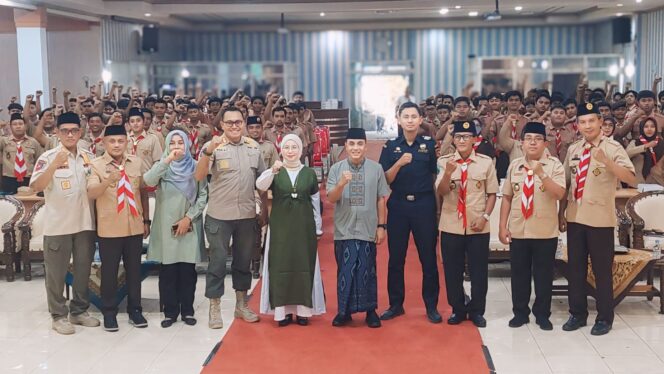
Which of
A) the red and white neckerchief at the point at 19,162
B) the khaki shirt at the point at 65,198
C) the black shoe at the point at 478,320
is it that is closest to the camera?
the khaki shirt at the point at 65,198

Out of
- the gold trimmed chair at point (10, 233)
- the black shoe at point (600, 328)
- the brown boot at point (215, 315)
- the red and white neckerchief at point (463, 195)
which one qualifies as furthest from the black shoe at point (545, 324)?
the gold trimmed chair at point (10, 233)

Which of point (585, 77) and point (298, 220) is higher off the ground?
point (585, 77)

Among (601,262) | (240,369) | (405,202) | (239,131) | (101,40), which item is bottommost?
(240,369)

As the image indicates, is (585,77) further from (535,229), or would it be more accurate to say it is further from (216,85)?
(535,229)

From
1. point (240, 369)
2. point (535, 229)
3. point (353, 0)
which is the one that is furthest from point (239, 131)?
point (353, 0)

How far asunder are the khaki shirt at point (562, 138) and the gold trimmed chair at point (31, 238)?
217 inches

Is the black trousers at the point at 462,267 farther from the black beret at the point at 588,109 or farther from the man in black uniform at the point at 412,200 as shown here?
the black beret at the point at 588,109

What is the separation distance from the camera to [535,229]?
6.38m

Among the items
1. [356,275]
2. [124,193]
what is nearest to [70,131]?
[124,193]

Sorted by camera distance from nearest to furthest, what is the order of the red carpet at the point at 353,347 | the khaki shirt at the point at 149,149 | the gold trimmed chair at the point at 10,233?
the red carpet at the point at 353,347, the gold trimmed chair at the point at 10,233, the khaki shirt at the point at 149,149

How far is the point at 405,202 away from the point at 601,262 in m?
1.58

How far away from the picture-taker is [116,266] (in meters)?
6.57

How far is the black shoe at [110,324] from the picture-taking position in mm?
6605

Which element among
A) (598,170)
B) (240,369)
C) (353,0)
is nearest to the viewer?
(240,369)
